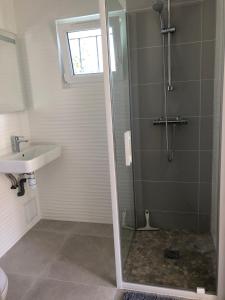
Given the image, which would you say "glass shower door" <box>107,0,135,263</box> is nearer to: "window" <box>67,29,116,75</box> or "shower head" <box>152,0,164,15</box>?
"shower head" <box>152,0,164,15</box>

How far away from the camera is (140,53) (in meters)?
2.35

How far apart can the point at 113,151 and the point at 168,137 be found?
2.99 ft

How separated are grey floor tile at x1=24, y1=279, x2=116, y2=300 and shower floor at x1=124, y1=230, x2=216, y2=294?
0.21 metres

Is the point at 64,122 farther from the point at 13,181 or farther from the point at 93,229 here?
the point at 93,229

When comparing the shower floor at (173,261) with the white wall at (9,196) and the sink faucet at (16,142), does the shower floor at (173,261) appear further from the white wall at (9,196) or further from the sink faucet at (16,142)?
the sink faucet at (16,142)

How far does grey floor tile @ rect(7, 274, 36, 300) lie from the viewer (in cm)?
198

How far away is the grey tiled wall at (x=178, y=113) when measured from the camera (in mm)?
2207

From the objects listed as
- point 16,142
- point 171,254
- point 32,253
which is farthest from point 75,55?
point 171,254

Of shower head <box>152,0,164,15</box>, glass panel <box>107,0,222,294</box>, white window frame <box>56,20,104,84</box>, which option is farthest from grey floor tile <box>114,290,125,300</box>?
shower head <box>152,0,164,15</box>

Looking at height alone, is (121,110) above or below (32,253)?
above

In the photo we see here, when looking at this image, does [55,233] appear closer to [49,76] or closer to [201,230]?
[201,230]

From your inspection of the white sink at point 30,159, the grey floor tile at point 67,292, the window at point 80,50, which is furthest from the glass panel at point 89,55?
the grey floor tile at point 67,292

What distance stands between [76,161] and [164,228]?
1217 millimetres

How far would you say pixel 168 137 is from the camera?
247 centimetres
